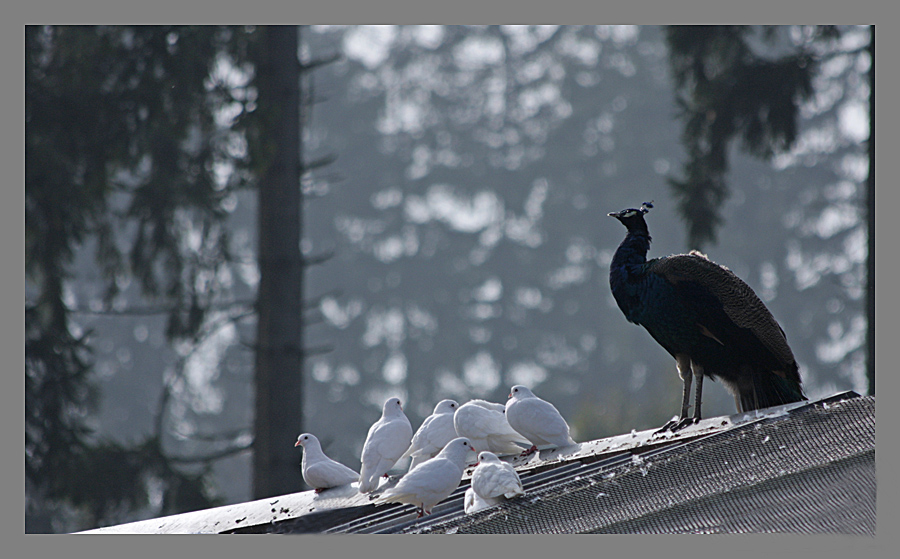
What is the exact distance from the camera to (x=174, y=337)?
10.5 m

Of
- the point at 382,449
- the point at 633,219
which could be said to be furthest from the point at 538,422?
the point at 633,219

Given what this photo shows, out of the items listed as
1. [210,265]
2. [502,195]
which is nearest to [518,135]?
[502,195]

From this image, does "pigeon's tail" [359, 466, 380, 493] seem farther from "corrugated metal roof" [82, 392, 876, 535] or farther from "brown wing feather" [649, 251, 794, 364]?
"brown wing feather" [649, 251, 794, 364]

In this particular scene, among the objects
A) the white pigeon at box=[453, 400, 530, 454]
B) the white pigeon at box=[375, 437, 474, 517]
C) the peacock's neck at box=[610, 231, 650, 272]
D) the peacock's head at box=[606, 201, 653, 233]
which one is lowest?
the white pigeon at box=[375, 437, 474, 517]

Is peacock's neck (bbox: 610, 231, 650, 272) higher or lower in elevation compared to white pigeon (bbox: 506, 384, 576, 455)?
higher

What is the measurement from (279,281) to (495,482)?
19.5 feet

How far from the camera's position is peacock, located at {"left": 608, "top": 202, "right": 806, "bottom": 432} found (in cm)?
511

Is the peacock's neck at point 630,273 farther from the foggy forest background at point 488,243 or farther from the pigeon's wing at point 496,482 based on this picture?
the foggy forest background at point 488,243

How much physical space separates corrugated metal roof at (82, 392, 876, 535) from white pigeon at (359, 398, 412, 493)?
99 millimetres

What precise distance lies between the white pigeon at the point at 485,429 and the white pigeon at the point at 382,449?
0.26 meters

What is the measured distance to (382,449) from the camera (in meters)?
4.88

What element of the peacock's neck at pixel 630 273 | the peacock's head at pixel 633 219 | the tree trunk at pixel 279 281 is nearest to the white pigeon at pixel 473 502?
the peacock's neck at pixel 630 273

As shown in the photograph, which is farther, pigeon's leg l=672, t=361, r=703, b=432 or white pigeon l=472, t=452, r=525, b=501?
pigeon's leg l=672, t=361, r=703, b=432

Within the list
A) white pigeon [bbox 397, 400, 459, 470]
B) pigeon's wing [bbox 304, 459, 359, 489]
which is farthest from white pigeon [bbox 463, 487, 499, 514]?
pigeon's wing [bbox 304, 459, 359, 489]
